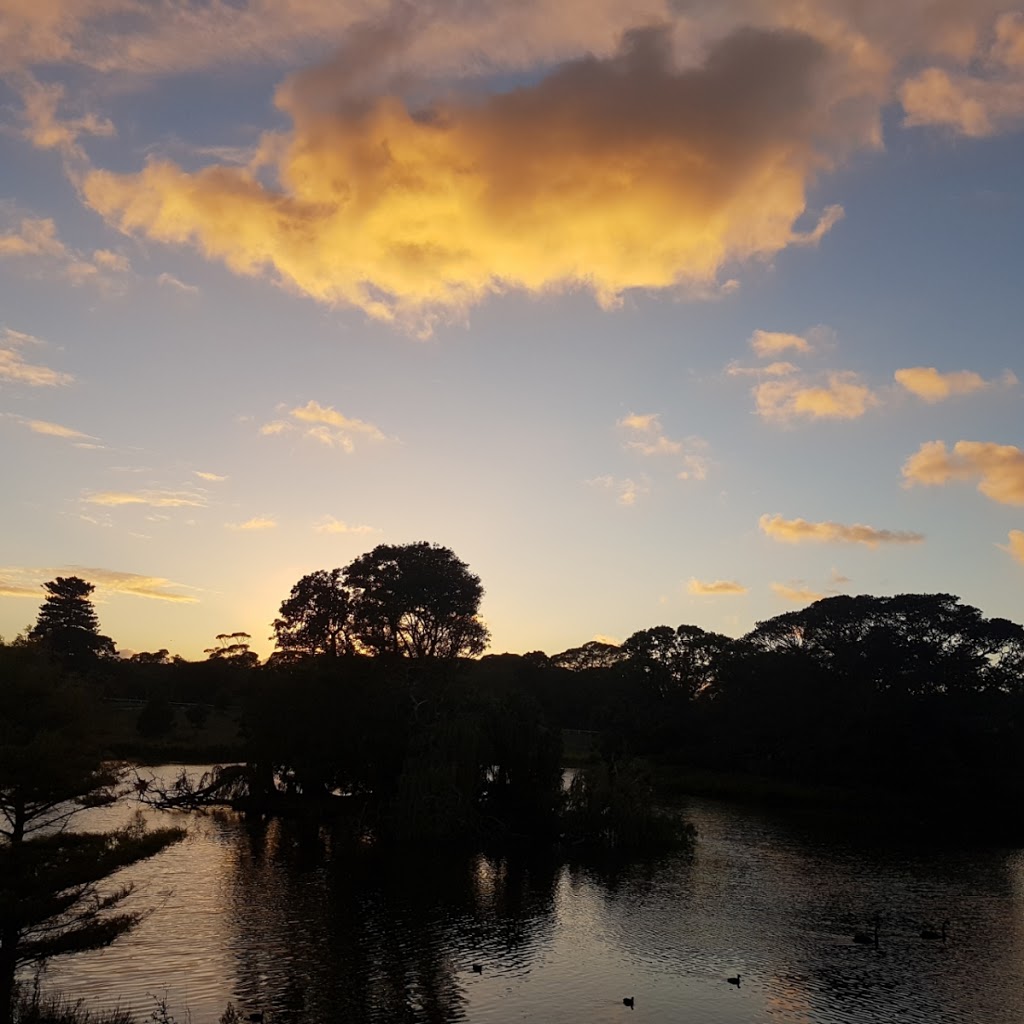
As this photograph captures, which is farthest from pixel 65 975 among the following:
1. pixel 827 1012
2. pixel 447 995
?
pixel 827 1012

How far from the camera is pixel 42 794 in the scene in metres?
21.0

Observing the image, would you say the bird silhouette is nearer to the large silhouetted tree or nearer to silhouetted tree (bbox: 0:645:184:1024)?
silhouetted tree (bbox: 0:645:184:1024)

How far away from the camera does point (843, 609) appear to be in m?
99.1

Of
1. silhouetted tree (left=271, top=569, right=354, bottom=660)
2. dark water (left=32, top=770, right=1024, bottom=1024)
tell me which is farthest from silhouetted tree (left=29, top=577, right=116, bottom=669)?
dark water (left=32, top=770, right=1024, bottom=1024)

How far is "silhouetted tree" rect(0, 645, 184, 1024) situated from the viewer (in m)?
20.1

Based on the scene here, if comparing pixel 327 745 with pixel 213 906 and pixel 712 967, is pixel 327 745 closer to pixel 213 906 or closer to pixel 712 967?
pixel 213 906

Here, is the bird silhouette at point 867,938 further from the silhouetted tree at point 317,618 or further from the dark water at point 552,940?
the silhouetted tree at point 317,618

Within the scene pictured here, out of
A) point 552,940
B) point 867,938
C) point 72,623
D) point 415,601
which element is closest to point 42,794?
point 552,940

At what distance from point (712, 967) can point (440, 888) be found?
1443 centimetres

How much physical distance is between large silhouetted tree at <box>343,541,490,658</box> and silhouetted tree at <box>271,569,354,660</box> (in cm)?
135

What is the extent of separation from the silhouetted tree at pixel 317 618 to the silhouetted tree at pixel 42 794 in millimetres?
62824

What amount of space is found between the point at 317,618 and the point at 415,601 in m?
9.89

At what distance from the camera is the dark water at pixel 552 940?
1020 inches

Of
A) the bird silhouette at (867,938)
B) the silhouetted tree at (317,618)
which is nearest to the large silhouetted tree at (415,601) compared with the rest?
the silhouetted tree at (317,618)
